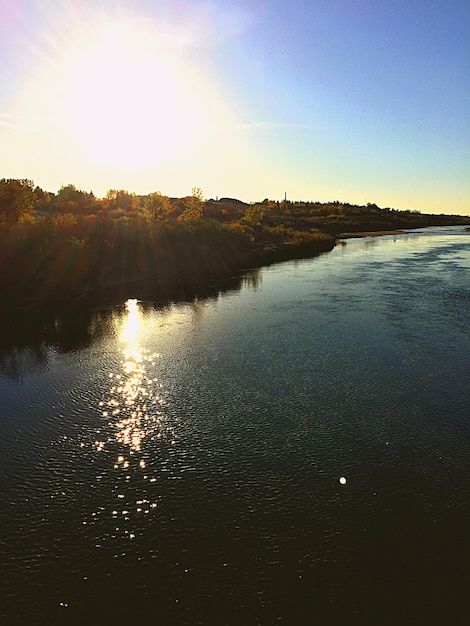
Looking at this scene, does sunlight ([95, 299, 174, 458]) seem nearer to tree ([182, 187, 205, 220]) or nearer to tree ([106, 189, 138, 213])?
tree ([182, 187, 205, 220])

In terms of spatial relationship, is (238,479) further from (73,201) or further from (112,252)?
(73,201)

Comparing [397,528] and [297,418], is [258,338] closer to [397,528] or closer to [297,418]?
[297,418]

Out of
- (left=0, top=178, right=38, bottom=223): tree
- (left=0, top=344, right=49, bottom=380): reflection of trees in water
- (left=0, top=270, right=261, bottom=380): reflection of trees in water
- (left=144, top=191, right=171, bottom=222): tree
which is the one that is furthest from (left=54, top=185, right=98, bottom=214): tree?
(left=0, top=344, right=49, bottom=380): reflection of trees in water

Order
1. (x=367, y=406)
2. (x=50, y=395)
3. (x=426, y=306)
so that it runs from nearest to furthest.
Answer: (x=367, y=406) < (x=50, y=395) < (x=426, y=306)

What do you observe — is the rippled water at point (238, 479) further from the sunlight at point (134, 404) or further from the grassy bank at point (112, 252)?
the grassy bank at point (112, 252)

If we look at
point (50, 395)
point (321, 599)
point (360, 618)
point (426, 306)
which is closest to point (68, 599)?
point (321, 599)

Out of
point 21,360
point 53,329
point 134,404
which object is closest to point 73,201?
point 53,329
